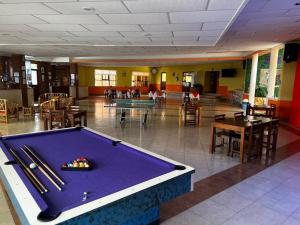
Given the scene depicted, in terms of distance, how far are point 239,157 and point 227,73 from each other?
12.0 m

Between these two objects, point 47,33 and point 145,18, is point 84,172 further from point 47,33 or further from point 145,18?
point 47,33

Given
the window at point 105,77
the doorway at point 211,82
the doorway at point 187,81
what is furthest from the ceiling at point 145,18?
the doorway at point 187,81

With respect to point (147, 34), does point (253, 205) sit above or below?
below

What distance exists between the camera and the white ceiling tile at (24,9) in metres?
3.31

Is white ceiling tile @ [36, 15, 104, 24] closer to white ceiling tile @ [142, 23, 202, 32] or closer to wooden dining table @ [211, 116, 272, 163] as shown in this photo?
white ceiling tile @ [142, 23, 202, 32]

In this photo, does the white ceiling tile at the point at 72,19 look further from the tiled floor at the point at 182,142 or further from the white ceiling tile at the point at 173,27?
the tiled floor at the point at 182,142

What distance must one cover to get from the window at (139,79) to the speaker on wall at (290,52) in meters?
15.2

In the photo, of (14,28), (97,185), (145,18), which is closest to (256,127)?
(145,18)

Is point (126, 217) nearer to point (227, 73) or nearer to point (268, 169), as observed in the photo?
point (268, 169)

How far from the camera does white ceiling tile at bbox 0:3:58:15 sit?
10.9ft

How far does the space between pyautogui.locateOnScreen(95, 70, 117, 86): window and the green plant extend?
13.1 metres

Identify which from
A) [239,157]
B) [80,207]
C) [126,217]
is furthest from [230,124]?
[80,207]

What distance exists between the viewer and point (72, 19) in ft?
13.3

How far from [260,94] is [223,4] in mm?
8185
